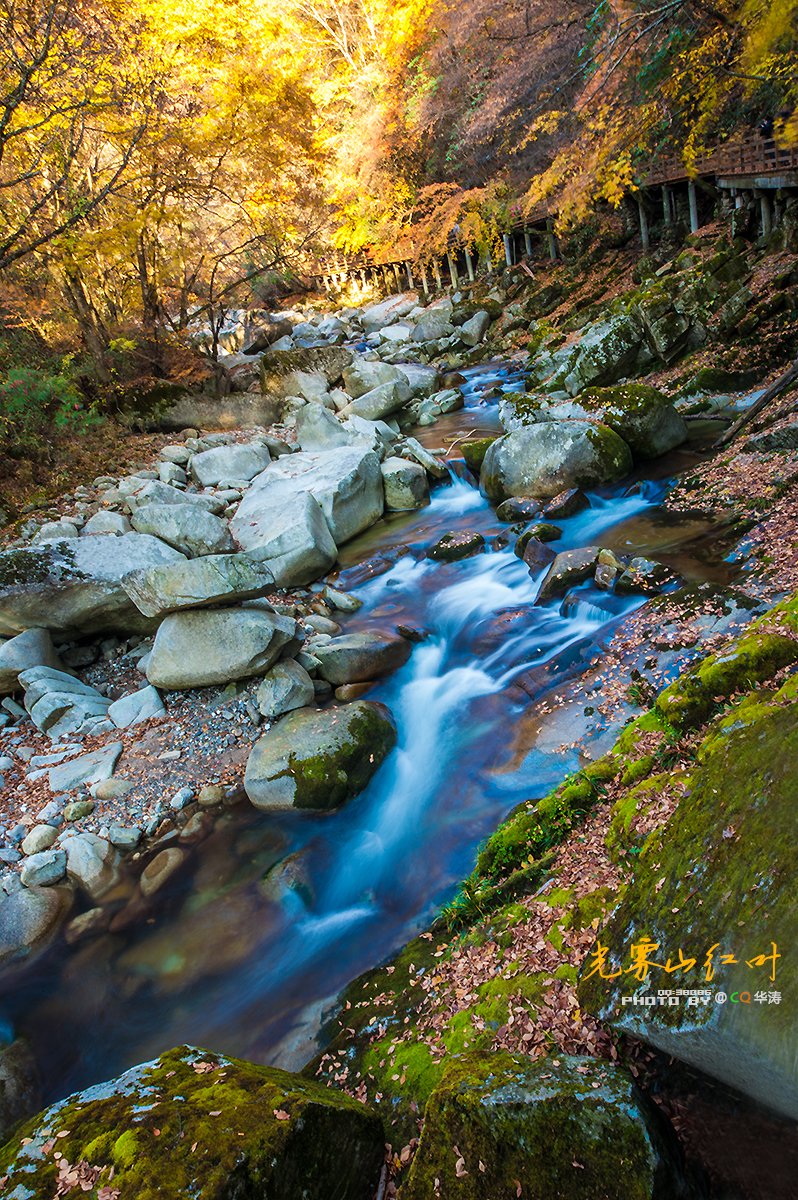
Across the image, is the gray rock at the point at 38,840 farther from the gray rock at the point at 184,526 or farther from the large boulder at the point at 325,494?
the large boulder at the point at 325,494

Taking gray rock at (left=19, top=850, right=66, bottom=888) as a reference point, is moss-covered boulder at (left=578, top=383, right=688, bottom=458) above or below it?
above

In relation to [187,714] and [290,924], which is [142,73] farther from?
[290,924]

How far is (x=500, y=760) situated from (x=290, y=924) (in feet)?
8.08

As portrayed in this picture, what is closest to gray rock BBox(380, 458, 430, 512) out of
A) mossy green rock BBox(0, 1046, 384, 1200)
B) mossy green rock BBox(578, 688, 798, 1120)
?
mossy green rock BBox(578, 688, 798, 1120)

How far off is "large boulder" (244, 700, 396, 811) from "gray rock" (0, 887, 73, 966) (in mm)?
1947

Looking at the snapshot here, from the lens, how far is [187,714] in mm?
7164

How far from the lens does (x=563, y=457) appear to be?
9.74 meters

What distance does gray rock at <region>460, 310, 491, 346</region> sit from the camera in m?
22.6

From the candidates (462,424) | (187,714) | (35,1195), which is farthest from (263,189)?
(35,1195)

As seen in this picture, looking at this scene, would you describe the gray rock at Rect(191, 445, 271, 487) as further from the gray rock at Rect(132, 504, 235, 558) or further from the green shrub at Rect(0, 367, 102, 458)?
the gray rock at Rect(132, 504, 235, 558)

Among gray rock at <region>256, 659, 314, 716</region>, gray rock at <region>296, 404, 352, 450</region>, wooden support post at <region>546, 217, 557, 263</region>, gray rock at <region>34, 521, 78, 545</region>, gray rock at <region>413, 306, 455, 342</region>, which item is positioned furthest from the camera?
gray rock at <region>413, 306, 455, 342</region>

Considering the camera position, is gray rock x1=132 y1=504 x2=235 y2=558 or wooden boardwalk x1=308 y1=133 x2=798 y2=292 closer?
gray rock x1=132 y1=504 x2=235 y2=558

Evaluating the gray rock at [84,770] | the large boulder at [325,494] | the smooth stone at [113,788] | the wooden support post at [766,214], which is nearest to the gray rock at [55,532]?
the large boulder at [325,494]

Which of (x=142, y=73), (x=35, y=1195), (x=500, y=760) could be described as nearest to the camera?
(x=35, y=1195)
